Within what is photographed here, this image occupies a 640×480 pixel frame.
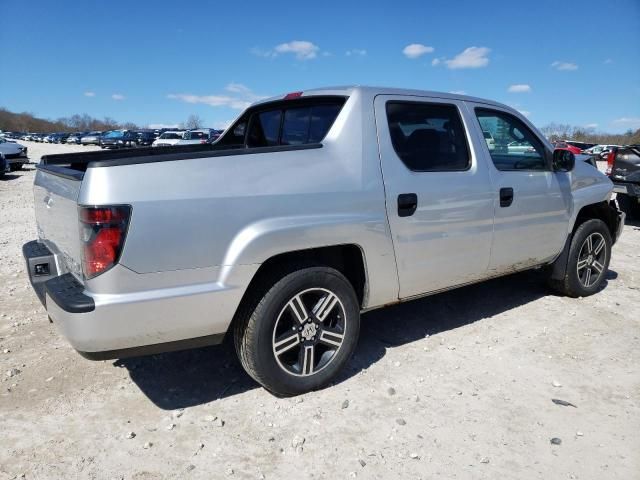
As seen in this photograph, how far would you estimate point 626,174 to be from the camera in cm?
884

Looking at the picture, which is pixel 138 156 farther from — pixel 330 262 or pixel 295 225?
pixel 330 262

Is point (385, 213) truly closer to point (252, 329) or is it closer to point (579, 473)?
point (252, 329)

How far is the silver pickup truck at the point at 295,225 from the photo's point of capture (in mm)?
2354

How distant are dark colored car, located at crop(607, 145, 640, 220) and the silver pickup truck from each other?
5616 millimetres

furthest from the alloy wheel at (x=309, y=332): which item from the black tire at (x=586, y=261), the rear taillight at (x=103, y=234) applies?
the black tire at (x=586, y=261)

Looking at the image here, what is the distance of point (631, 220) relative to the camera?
9.72 meters

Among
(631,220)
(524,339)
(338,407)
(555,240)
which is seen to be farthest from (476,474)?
(631,220)

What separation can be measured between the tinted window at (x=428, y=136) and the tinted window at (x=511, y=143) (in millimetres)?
310

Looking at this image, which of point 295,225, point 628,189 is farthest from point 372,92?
point 628,189

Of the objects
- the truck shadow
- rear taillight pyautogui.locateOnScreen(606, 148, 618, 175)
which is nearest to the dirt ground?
the truck shadow

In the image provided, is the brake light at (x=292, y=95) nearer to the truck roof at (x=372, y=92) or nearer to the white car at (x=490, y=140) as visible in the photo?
the truck roof at (x=372, y=92)

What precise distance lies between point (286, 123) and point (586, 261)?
10.8 feet

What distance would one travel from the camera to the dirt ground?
241 cm

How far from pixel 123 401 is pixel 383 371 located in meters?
1.69
